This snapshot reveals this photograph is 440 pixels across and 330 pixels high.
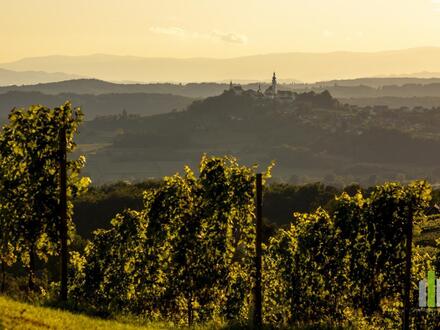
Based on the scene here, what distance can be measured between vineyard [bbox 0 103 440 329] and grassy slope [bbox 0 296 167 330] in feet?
21.8

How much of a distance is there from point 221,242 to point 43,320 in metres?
20.8

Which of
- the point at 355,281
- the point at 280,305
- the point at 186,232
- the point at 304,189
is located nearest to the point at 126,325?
the point at 186,232

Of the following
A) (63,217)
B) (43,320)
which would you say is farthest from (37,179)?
(43,320)

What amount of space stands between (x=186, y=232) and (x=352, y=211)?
38.4ft

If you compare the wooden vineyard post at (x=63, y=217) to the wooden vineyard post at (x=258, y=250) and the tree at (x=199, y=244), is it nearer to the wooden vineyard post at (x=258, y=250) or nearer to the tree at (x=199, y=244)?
the wooden vineyard post at (x=258, y=250)

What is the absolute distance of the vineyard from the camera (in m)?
34.5

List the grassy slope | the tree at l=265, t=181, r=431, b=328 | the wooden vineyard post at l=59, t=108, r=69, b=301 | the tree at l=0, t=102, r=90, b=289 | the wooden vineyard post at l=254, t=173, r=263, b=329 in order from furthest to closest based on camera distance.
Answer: the tree at l=265, t=181, r=431, b=328, the tree at l=0, t=102, r=90, b=289, the wooden vineyard post at l=59, t=108, r=69, b=301, the wooden vineyard post at l=254, t=173, r=263, b=329, the grassy slope

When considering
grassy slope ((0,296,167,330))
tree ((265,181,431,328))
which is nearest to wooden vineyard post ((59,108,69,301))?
grassy slope ((0,296,167,330))

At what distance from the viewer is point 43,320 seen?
2336cm

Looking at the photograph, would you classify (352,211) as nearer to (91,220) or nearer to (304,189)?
(91,220)

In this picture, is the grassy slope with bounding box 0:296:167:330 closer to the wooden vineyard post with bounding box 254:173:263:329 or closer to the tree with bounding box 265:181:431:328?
the wooden vineyard post with bounding box 254:173:263:329

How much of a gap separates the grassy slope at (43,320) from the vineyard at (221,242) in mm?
6646

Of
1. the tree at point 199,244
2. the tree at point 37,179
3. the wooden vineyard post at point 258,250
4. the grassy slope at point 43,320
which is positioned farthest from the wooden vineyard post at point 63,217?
the tree at point 199,244

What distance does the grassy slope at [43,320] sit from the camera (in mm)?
21891
